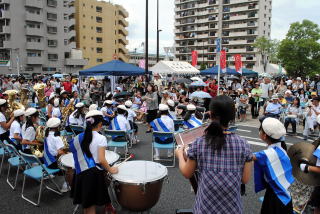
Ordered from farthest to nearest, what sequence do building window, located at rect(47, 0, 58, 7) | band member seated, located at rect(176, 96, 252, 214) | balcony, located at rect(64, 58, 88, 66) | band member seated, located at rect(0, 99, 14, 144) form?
1. balcony, located at rect(64, 58, 88, 66)
2. building window, located at rect(47, 0, 58, 7)
3. band member seated, located at rect(0, 99, 14, 144)
4. band member seated, located at rect(176, 96, 252, 214)

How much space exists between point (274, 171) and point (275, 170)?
14 millimetres

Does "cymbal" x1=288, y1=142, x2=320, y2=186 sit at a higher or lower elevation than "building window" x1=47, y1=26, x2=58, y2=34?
lower

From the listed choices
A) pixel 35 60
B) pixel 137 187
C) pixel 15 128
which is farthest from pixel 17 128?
pixel 35 60

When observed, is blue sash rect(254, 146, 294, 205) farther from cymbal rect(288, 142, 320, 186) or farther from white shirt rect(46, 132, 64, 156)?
white shirt rect(46, 132, 64, 156)

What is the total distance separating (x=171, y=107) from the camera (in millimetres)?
8750

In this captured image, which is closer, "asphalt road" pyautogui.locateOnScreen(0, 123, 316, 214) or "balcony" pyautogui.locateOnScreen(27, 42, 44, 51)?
"asphalt road" pyautogui.locateOnScreen(0, 123, 316, 214)

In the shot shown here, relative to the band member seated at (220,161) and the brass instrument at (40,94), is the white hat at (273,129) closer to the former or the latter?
the band member seated at (220,161)

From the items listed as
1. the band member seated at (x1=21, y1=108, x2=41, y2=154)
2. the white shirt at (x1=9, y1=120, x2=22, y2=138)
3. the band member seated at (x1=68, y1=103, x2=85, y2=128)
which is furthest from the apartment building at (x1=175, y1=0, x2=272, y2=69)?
the band member seated at (x1=21, y1=108, x2=41, y2=154)

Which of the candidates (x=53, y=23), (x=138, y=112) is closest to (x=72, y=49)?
(x=53, y=23)

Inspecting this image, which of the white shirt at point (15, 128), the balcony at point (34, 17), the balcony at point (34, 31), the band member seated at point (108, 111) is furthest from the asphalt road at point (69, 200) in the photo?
the balcony at point (34, 17)

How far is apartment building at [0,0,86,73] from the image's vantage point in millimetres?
37406

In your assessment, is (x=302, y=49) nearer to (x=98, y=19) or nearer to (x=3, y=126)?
(x=98, y=19)

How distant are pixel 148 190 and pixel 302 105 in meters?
9.44

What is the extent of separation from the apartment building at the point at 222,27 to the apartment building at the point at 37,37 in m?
32.0
